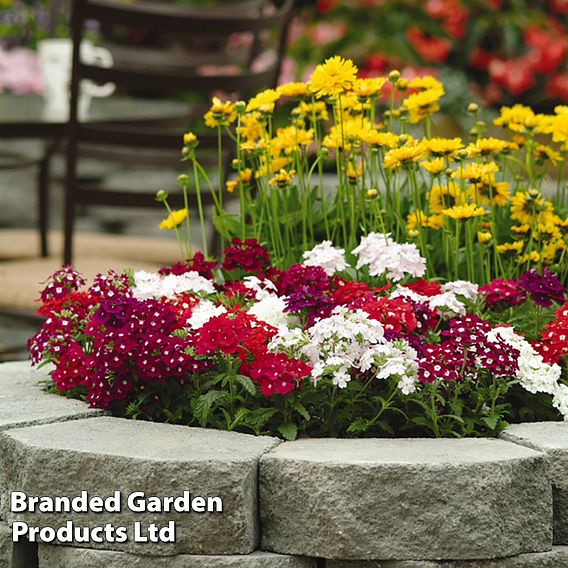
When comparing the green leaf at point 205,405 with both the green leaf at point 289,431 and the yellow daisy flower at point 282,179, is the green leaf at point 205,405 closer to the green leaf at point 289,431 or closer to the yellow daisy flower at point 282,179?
the green leaf at point 289,431

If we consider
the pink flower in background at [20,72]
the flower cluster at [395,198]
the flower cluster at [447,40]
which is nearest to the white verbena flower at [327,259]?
the flower cluster at [395,198]

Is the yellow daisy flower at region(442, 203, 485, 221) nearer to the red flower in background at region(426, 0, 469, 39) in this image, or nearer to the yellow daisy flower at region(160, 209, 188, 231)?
the yellow daisy flower at region(160, 209, 188, 231)

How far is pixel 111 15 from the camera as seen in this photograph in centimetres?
346

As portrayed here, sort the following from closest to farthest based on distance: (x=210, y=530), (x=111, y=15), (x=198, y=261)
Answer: (x=210, y=530)
(x=198, y=261)
(x=111, y=15)

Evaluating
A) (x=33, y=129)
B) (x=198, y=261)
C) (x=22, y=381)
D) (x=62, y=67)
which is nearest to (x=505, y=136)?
(x=62, y=67)

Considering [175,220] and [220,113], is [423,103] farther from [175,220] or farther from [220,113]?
[175,220]

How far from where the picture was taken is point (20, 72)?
5.39 m

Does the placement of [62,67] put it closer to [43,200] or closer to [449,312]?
[43,200]

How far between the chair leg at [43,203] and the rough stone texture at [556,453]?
241 cm

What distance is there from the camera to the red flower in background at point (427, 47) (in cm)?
661

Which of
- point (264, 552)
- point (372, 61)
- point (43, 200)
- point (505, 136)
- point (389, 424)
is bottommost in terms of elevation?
point (264, 552)

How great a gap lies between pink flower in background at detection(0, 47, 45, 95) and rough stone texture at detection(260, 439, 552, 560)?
373cm

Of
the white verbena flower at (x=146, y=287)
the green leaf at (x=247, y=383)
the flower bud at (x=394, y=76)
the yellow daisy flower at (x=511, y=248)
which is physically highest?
the flower bud at (x=394, y=76)

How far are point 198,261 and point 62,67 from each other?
2.02 metres
